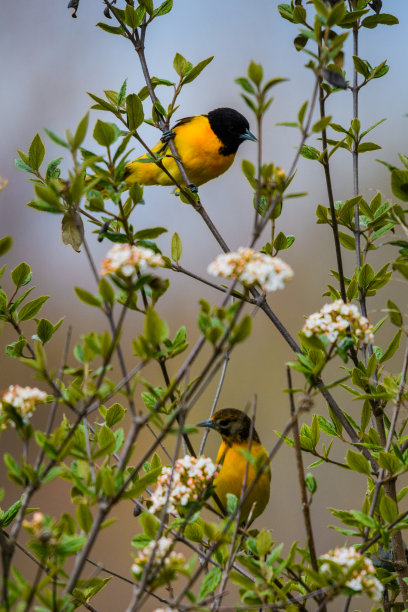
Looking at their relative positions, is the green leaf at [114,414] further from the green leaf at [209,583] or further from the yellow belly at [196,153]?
the yellow belly at [196,153]

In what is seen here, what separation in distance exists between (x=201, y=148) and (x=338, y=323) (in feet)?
6.70

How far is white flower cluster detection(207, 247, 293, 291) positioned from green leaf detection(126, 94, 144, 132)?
634mm

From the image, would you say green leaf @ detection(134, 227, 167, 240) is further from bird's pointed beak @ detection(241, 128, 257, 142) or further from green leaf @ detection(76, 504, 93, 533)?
bird's pointed beak @ detection(241, 128, 257, 142)

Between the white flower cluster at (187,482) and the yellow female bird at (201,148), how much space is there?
5.98ft

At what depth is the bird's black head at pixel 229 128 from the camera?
3061mm

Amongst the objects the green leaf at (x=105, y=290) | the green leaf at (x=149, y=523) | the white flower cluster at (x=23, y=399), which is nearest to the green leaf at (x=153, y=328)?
the green leaf at (x=105, y=290)

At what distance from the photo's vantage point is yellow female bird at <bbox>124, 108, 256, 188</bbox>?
2775mm

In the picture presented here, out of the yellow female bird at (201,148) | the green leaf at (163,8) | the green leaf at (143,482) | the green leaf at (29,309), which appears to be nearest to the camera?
the green leaf at (143,482)

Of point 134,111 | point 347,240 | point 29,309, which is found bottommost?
point 29,309

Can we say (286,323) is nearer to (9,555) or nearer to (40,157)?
(40,157)

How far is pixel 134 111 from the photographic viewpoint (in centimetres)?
140

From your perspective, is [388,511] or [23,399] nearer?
[23,399]

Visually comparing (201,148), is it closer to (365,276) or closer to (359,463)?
(365,276)

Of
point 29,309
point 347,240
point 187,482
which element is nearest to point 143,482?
point 187,482
